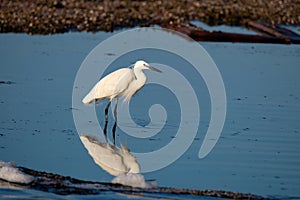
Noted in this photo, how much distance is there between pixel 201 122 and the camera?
37.2 feet

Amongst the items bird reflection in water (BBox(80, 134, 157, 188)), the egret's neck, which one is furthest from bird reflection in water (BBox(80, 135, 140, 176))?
the egret's neck

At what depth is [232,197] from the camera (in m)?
7.91

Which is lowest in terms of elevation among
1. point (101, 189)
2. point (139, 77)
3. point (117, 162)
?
point (101, 189)

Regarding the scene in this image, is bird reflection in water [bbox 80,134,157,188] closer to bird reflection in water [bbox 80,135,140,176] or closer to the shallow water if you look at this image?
bird reflection in water [bbox 80,135,140,176]

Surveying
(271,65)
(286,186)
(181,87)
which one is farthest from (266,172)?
(271,65)

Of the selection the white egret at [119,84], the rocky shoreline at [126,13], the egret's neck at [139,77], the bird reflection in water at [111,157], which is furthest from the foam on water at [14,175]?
the rocky shoreline at [126,13]

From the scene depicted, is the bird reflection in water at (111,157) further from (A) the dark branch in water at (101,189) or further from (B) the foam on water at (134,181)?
(A) the dark branch in water at (101,189)

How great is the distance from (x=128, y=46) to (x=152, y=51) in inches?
35.5

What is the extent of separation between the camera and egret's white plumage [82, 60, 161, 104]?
11773 millimetres

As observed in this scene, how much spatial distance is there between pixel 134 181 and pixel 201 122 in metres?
3.28

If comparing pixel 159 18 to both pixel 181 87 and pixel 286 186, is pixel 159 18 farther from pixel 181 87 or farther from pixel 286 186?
pixel 286 186

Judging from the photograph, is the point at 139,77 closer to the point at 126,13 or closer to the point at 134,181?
the point at 134,181

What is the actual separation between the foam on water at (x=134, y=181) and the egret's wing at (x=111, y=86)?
11.6ft

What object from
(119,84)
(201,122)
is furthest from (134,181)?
(119,84)
